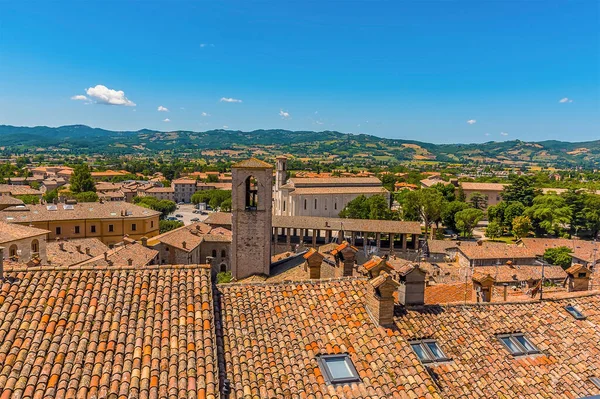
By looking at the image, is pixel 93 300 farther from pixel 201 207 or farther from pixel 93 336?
pixel 201 207

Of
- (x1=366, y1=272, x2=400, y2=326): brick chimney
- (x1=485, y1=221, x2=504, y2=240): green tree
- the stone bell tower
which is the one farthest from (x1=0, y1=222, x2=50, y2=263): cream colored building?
(x1=485, y1=221, x2=504, y2=240): green tree

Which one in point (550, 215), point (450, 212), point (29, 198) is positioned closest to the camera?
point (550, 215)

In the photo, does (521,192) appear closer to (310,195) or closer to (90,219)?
(310,195)

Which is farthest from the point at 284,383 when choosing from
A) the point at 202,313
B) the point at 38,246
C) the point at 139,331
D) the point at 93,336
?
the point at 38,246

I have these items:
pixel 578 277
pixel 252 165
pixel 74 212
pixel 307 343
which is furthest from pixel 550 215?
pixel 307 343

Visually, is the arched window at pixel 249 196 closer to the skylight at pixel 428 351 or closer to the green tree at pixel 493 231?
the skylight at pixel 428 351

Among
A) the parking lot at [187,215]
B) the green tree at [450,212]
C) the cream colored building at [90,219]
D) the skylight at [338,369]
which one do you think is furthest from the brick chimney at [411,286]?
the parking lot at [187,215]

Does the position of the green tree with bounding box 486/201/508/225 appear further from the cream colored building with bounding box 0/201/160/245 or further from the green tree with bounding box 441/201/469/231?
the cream colored building with bounding box 0/201/160/245
